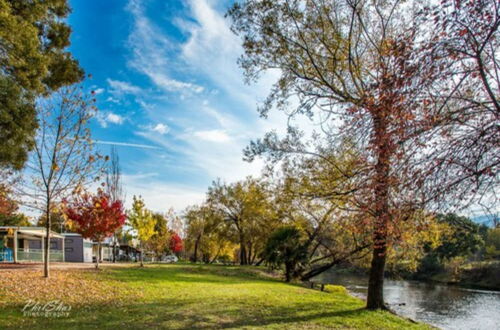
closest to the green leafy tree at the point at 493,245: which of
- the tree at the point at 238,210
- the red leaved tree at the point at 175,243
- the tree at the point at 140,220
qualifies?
the tree at the point at 238,210

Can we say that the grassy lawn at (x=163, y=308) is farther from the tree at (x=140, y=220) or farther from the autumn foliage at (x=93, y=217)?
the tree at (x=140, y=220)

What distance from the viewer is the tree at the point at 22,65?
8148 mm

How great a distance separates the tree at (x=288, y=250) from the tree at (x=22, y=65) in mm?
15795

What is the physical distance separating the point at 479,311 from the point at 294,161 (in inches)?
698

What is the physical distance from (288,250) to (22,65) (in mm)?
17689

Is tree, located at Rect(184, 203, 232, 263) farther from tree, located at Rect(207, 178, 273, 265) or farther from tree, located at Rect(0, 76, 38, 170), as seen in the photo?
tree, located at Rect(0, 76, 38, 170)

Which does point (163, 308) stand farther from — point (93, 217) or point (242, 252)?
point (242, 252)

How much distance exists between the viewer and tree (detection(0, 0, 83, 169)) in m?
8.15

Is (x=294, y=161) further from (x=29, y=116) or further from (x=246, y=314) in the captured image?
(x=29, y=116)

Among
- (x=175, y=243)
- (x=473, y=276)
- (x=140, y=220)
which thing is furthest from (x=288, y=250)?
(x=175, y=243)

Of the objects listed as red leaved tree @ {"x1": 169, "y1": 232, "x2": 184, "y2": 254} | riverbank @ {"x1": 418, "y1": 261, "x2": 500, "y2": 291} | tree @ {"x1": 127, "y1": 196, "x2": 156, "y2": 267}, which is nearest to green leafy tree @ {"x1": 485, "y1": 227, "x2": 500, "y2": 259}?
riverbank @ {"x1": 418, "y1": 261, "x2": 500, "y2": 291}

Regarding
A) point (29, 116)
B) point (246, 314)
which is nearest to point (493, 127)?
point (246, 314)

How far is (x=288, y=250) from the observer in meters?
22.0

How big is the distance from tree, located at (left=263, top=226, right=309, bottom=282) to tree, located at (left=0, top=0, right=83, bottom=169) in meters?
15.8
